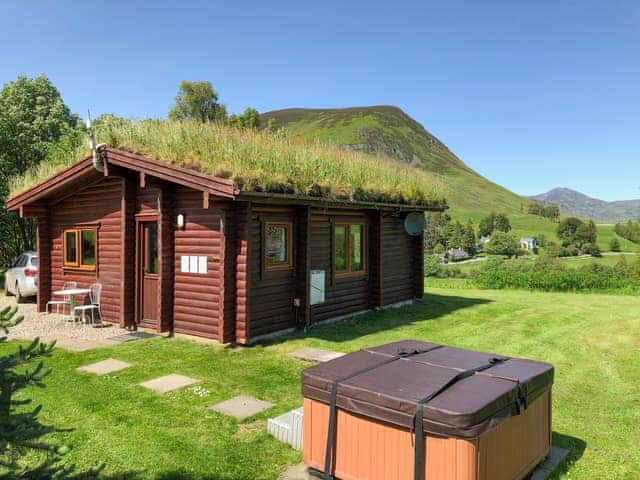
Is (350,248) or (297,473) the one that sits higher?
(350,248)

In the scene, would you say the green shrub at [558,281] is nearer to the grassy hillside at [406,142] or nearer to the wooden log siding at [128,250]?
the wooden log siding at [128,250]

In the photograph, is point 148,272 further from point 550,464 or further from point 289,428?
point 550,464

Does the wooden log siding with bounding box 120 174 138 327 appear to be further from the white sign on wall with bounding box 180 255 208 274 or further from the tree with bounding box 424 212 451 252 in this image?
the tree with bounding box 424 212 451 252

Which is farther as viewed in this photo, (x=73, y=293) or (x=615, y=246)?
(x=615, y=246)

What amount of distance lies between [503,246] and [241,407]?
4927cm

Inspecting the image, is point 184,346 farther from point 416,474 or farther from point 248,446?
point 416,474

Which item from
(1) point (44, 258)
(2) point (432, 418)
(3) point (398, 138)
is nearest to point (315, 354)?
(2) point (432, 418)

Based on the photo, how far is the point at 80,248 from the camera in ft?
38.7

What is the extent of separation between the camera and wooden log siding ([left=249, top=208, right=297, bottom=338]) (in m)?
9.27

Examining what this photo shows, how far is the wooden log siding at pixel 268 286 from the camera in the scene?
9266 millimetres

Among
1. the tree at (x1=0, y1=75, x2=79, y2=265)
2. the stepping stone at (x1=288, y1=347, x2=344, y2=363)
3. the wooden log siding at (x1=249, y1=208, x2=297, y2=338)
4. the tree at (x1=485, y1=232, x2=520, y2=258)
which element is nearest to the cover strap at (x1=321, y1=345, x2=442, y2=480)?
the stepping stone at (x1=288, y1=347, x2=344, y2=363)

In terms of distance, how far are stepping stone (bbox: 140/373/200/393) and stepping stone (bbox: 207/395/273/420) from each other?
95 cm

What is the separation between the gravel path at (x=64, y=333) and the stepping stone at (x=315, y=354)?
11.9ft

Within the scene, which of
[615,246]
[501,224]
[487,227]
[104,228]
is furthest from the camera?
[501,224]
